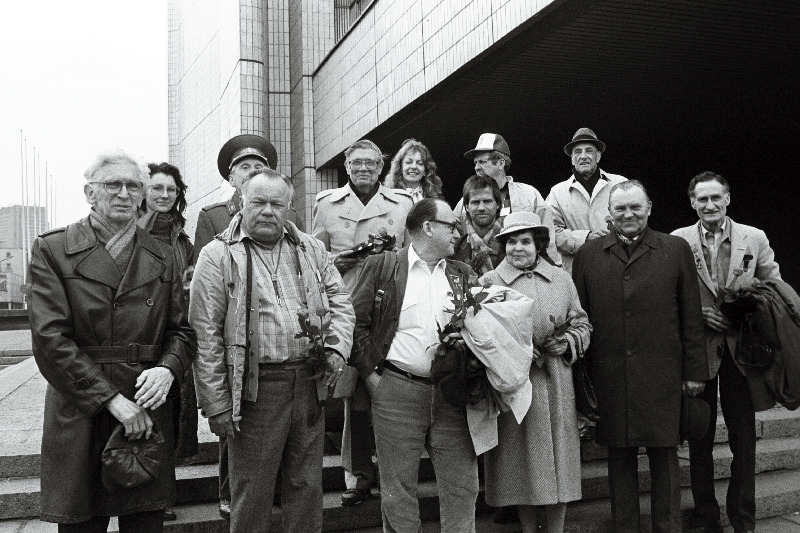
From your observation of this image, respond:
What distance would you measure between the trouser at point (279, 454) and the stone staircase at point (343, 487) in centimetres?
94

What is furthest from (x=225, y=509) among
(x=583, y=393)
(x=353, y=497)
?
(x=583, y=393)

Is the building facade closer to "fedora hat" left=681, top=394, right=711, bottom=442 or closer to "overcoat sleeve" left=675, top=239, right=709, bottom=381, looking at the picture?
"overcoat sleeve" left=675, top=239, right=709, bottom=381

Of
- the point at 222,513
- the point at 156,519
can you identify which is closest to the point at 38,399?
the point at 222,513

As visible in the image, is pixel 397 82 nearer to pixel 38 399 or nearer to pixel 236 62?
pixel 236 62

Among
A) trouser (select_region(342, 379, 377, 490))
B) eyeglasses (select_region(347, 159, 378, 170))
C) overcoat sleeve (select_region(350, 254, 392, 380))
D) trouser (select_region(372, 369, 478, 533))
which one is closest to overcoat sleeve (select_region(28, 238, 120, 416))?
overcoat sleeve (select_region(350, 254, 392, 380))

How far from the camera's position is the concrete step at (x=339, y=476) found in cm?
416

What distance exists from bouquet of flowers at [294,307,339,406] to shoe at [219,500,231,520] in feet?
3.63

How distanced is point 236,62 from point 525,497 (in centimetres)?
920

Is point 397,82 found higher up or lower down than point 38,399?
higher up

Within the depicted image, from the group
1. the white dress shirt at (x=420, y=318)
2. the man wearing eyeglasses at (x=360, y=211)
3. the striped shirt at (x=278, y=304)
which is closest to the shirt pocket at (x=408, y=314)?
the white dress shirt at (x=420, y=318)

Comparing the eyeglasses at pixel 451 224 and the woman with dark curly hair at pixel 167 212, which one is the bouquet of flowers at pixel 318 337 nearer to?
the eyeglasses at pixel 451 224

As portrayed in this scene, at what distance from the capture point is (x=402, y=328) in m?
3.73

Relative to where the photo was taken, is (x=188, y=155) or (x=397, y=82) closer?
(x=397, y=82)

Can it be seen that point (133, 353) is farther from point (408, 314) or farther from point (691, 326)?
point (691, 326)
